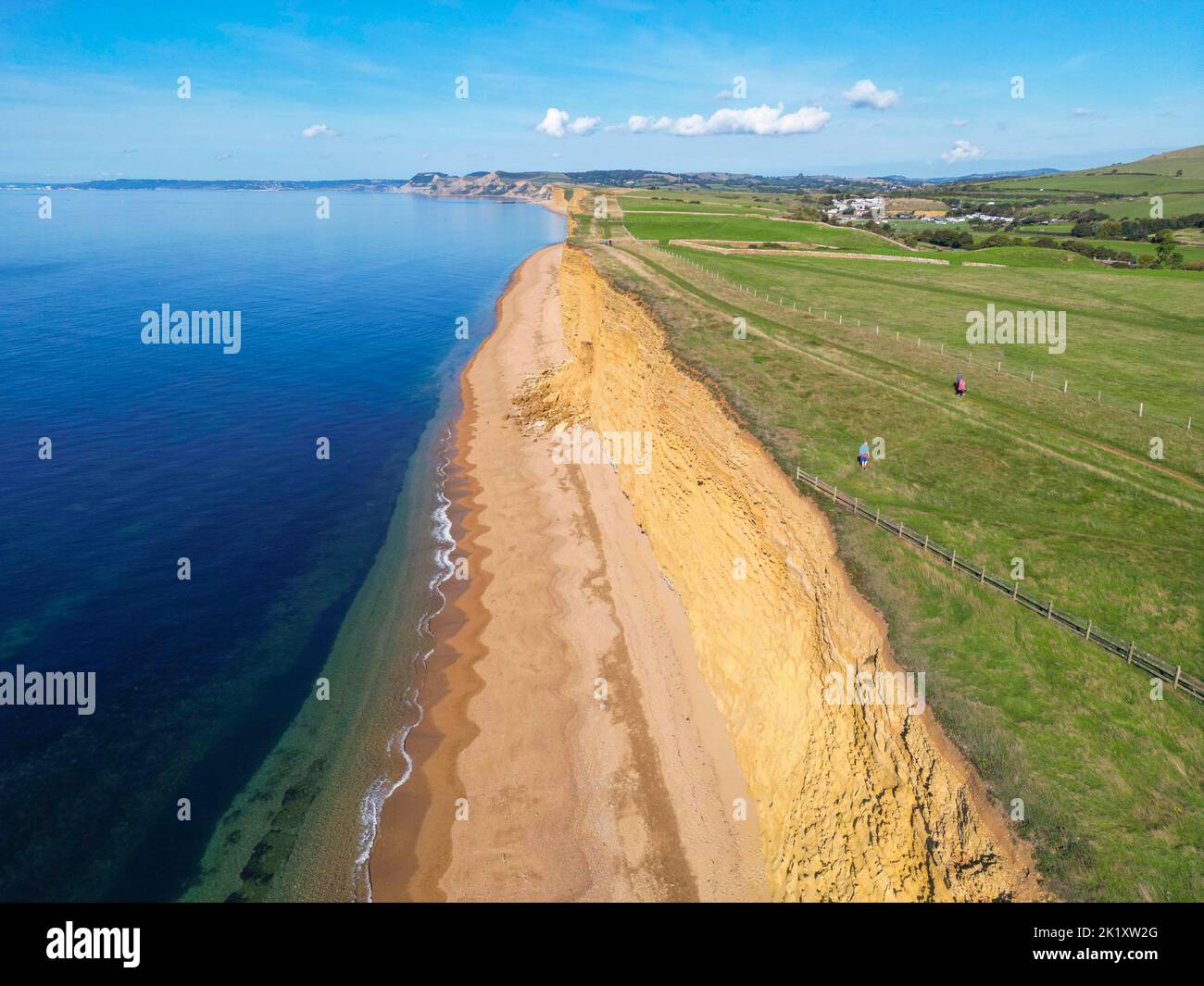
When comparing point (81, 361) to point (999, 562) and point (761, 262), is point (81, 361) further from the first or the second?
point (999, 562)

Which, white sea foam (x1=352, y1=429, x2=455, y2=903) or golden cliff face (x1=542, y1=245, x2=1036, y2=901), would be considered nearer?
golden cliff face (x1=542, y1=245, x2=1036, y2=901)

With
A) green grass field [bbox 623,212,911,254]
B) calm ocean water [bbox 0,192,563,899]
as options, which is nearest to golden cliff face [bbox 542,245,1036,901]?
calm ocean water [bbox 0,192,563,899]

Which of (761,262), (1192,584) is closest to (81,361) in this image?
(761,262)

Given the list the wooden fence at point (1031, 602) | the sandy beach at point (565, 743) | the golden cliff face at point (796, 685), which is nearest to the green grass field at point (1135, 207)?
the golden cliff face at point (796, 685)

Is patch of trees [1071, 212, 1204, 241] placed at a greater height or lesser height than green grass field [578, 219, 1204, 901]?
greater

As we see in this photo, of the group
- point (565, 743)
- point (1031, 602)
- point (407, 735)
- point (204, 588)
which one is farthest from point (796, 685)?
point (204, 588)

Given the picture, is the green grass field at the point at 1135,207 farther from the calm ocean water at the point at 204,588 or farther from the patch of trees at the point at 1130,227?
the calm ocean water at the point at 204,588

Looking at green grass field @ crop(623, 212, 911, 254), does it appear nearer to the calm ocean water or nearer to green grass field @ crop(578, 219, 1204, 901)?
the calm ocean water
